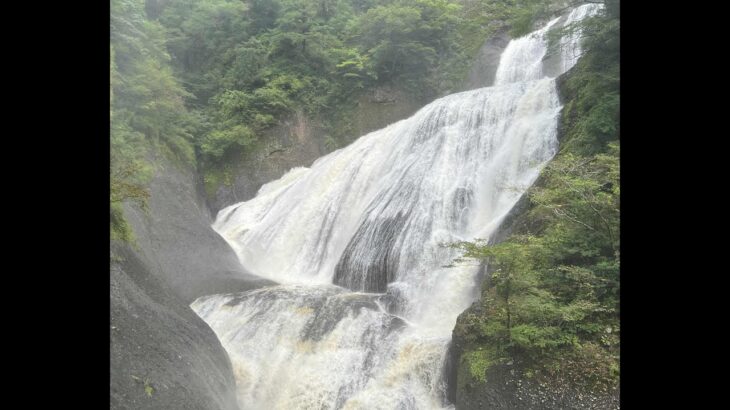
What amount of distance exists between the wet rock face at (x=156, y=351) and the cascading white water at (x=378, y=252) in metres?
1.14

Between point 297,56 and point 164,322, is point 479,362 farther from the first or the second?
point 297,56

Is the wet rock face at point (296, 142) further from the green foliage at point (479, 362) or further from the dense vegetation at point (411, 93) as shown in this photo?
the green foliage at point (479, 362)

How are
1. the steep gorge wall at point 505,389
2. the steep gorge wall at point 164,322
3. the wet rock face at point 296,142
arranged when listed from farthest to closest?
the wet rock face at point 296,142 → the steep gorge wall at point 505,389 → the steep gorge wall at point 164,322

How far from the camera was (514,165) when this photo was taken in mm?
12664

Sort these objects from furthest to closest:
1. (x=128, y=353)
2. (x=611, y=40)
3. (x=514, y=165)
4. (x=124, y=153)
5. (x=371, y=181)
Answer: (x=371, y=181) < (x=514, y=165) < (x=611, y=40) < (x=124, y=153) < (x=128, y=353)

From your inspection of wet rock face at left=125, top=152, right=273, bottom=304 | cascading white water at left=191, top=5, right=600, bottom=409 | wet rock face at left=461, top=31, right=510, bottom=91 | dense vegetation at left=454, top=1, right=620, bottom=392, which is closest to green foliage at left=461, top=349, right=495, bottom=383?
dense vegetation at left=454, top=1, right=620, bottom=392

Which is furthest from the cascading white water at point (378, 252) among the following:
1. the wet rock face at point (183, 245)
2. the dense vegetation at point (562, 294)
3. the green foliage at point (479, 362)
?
the dense vegetation at point (562, 294)

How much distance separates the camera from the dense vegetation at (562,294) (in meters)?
6.66

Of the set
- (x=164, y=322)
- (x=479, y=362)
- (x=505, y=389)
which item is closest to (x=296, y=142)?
(x=164, y=322)
